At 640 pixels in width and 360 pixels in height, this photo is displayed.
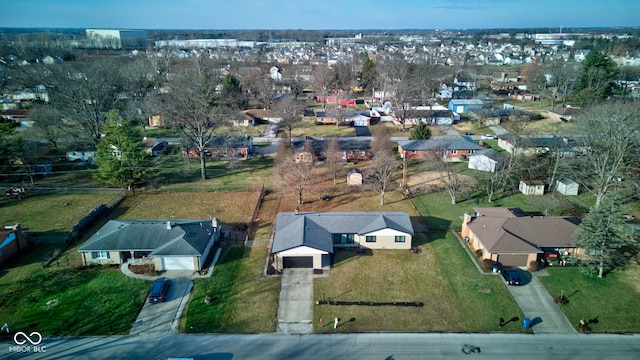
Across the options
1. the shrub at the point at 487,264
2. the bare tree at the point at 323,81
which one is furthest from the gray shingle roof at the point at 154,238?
the bare tree at the point at 323,81

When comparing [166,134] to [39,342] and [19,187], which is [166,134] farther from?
[39,342]

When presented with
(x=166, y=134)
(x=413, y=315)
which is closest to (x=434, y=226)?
(x=413, y=315)

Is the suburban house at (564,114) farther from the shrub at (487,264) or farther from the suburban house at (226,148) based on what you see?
the suburban house at (226,148)

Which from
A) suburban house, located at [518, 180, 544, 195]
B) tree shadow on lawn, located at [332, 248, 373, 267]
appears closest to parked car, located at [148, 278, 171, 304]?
tree shadow on lawn, located at [332, 248, 373, 267]

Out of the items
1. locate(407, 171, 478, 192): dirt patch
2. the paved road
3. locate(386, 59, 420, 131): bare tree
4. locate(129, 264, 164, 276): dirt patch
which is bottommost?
the paved road

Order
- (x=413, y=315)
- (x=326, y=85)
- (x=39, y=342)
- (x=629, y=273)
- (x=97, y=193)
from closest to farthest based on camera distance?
(x=39, y=342), (x=413, y=315), (x=629, y=273), (x=97, y=193), (x=326, y=85)

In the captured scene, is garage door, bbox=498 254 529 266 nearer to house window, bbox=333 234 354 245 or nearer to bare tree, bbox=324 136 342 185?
house window, bbox=333 234 354 245
